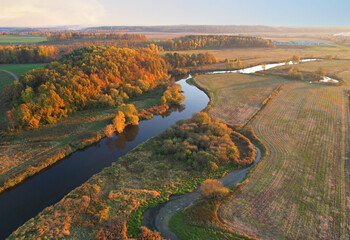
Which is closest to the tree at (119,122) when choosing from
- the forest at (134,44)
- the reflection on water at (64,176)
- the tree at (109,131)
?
the tree at (109,131)

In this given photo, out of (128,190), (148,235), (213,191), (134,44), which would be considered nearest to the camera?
(148,235)

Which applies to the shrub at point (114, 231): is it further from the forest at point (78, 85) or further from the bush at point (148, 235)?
the forest at point (78, 85)

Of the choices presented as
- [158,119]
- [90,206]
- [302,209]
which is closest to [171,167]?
[90,206]

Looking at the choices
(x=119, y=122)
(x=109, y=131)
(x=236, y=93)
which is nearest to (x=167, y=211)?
(x=109, y=131)

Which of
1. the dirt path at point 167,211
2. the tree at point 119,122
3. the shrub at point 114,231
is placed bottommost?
the dirt path at point 167,211

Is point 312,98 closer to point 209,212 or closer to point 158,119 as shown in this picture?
point 158,119

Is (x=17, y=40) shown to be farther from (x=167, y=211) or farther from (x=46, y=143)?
(x=167, y=211)
